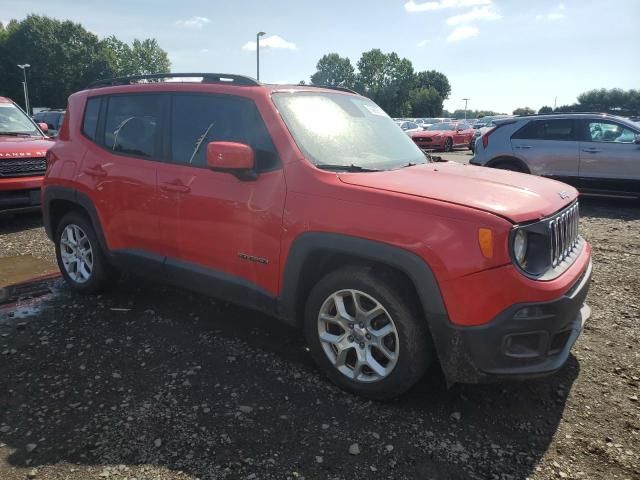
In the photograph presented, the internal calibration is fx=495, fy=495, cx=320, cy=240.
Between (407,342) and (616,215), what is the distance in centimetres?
759

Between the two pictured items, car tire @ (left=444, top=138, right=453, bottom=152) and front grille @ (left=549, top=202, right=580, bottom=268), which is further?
car tire @ (left=444, top=138, right=453, bottom=152)

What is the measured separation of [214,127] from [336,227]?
1377mm

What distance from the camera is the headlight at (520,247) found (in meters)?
2.53

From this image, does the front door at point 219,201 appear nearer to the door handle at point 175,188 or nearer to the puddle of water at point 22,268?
the door handle at point 175,188

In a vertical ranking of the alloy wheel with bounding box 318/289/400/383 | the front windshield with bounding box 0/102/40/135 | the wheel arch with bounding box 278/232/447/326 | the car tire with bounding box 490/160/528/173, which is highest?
the front windshield with bounding box 0/102/40/135

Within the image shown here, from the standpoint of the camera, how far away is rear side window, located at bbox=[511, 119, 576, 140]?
9.47 meters

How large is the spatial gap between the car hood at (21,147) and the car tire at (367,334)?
626 cm

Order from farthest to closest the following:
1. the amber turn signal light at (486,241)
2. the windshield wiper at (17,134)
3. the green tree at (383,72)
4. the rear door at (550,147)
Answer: the green tree at (383,72) → the rear door at (550,147) → the windshield wiper at (17,134) → the amber turn signal light at (486,241)

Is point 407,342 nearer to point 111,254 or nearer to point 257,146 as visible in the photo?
point 257,146

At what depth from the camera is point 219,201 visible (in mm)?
3414

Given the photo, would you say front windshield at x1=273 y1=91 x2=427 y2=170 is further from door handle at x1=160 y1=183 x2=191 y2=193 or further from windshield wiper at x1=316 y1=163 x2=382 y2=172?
door handle at x1=160 y1=183 x2=191 y2=193

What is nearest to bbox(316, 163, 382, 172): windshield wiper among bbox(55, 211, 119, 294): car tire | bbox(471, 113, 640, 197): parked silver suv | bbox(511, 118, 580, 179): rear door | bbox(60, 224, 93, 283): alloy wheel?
bbox(55, 211, 119, 294): car tire

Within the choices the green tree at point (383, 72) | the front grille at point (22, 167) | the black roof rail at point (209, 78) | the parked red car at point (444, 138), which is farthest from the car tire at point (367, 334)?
the green tree at point (383, 72)

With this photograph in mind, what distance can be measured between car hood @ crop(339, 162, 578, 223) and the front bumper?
1.62ft
